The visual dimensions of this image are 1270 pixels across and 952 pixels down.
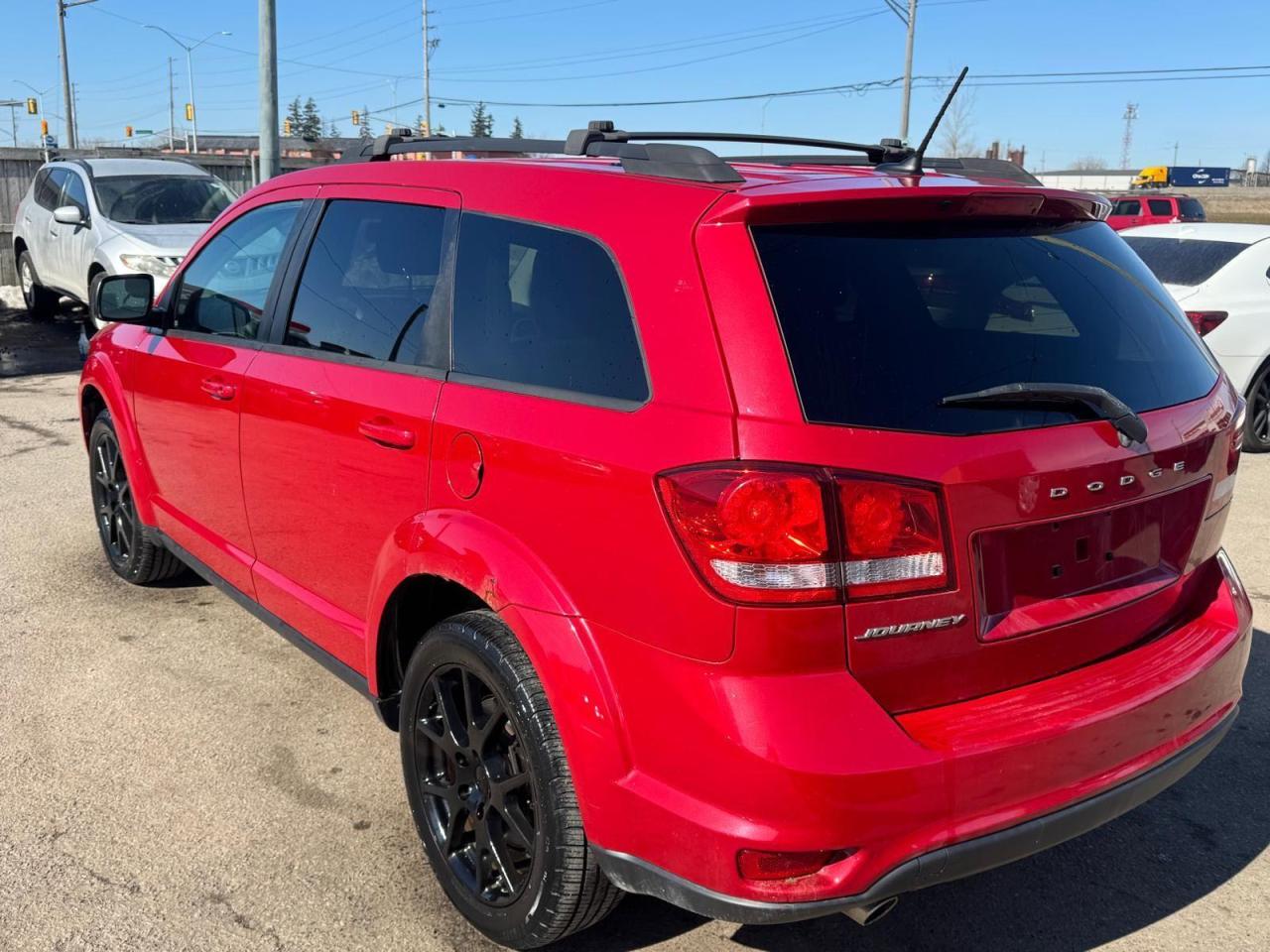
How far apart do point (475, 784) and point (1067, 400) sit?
5.29 feet

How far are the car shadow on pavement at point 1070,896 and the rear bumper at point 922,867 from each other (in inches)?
22.9

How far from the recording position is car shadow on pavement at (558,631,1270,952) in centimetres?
284

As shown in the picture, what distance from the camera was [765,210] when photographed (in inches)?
91.0

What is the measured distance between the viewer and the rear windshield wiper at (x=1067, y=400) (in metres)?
2.30

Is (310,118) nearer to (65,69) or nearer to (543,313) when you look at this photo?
(65,69)

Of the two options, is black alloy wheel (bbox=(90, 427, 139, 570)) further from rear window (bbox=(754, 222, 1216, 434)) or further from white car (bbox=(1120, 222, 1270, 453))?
white car (bbox=(1120, 222, 1270, 453))

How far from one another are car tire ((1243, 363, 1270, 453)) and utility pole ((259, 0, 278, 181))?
31.5 ft

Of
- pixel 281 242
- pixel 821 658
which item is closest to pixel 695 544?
pixel 821 658

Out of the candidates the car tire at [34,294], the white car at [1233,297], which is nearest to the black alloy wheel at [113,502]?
the white car at [1233,297]

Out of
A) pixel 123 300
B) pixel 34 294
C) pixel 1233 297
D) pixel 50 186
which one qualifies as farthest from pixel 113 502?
pixel 34 294

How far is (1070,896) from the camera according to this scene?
302 centimetres

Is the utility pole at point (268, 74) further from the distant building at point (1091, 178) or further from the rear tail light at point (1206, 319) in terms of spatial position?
the distant building at point (1091, 178)

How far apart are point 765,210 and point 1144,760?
4.59ft

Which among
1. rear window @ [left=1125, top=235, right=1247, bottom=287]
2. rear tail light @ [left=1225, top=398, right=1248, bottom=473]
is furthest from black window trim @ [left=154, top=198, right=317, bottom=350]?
rear window @ [left=1125, top=235, right=1247, bottom=287]
